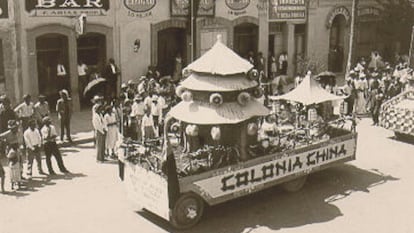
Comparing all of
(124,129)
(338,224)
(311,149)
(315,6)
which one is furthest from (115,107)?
(315,6)

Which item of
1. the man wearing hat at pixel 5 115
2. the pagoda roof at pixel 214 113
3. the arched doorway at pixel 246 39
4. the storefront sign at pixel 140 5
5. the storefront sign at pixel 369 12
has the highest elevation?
the storefront sign at pixel 369 12

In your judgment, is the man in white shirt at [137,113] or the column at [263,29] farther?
the column at [263,29]

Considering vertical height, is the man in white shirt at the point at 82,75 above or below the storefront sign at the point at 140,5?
below

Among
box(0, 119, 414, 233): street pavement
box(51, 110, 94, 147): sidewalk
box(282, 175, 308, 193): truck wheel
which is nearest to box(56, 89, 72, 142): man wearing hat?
box(51, 110, 94, 147): sidewalk

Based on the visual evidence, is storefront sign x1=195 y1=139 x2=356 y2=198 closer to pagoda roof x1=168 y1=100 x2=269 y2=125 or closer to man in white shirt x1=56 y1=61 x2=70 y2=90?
pagoda roof x1=168 y1=100 x2=269 y2=125

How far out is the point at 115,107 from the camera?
17.2 metres

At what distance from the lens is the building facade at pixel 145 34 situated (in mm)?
19844

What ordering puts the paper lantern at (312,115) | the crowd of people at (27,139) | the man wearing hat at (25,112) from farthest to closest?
the man wearing hat at (25,112)
the paper lantern at (312,115)
the crowd of people at (27,139)

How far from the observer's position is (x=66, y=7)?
20375 mm

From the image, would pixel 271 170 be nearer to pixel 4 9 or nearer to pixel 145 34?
pixel 4 9

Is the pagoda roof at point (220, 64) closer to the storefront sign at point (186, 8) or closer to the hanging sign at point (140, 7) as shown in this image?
the hanging sign at point (140, 7)

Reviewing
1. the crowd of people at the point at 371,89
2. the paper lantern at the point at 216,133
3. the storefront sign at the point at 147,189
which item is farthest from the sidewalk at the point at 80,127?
the crowd of people at the point at 371,89

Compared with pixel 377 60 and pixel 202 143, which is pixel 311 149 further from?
pixel 377 60

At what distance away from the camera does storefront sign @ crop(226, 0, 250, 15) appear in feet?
84.1
